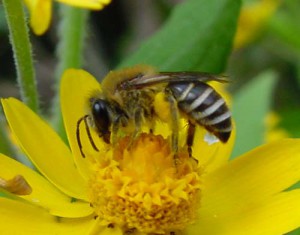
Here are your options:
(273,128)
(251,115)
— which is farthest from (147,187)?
(273,128)

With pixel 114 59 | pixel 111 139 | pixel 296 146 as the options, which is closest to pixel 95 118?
pixel 111 139

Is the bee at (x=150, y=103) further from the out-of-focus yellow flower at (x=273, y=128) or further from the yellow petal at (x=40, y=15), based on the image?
the out-of-focus yellow flower at (x=273, y=128)

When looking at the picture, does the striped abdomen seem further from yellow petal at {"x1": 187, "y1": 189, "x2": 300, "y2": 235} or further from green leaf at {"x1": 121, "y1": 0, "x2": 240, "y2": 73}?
green leaf at {"x1": 121, "y1": 0, "x2": 240, "y2": 73}

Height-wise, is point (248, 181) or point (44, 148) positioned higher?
point (44, 148)

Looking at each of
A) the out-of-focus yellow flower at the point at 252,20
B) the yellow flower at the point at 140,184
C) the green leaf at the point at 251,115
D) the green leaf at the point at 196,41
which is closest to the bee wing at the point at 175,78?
the yellow flower at the point at 140,184

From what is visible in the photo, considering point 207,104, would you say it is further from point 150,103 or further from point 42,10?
point 42,10

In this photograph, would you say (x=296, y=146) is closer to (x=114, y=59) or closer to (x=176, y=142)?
(x=176, y=142)
